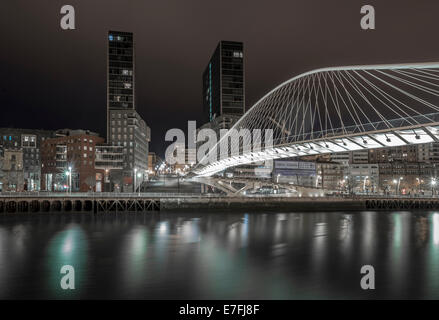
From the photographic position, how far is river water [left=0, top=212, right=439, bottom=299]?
1764cm

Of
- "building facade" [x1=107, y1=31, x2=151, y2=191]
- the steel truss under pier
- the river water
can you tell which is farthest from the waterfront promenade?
"building facade" [x1=107, y1=31, x2=151, y2=191]

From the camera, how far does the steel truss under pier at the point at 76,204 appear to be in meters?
52.5

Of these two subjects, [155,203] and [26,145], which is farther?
[26,145]

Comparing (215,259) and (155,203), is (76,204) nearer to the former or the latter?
(155,203)

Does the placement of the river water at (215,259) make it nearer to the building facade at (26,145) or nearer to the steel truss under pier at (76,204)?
the steel truss under pier at (76,204)

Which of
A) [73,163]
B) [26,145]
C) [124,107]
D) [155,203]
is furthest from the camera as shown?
[26,145]

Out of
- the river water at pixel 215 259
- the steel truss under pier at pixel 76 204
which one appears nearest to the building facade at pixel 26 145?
the steel truss under pier at pixel 76 204

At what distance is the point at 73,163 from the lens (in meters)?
94.2

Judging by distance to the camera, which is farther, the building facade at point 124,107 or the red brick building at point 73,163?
the building facade at point 124,107

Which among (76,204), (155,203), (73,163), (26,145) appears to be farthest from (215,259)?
(26,145)

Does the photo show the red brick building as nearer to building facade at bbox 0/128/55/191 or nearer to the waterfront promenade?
building facade at bbox 0/128/55/191

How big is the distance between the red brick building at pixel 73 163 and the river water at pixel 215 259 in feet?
171

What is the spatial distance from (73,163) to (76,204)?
43452 millimetres
